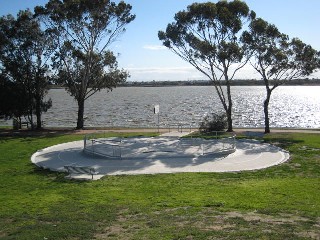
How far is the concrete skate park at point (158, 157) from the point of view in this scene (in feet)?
65.7

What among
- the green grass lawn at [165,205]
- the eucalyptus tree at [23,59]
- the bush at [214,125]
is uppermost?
the eucalyptus tree at [23,59]

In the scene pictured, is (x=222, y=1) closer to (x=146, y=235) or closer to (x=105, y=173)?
(x=105, y=173)

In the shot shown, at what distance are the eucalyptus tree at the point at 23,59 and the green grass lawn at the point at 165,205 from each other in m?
18.6

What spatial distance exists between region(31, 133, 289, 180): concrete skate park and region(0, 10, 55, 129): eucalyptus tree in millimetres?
12631

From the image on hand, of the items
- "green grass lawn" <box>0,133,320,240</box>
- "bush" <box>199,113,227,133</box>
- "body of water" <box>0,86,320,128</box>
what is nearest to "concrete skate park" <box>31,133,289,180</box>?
"green grass lawn" <box>0,133,320,240</box>

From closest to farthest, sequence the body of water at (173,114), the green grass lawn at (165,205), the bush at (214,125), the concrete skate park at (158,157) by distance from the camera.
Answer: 1. the green grass lawn at (165,205)
2. the concrete skate park at (158,157)
3. the bush at (214,125)
4. the body of water at (173,114)

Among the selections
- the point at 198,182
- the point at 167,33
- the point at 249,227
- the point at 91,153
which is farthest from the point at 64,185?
the point at 167,33

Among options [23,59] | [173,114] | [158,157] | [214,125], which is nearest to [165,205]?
[158,157]

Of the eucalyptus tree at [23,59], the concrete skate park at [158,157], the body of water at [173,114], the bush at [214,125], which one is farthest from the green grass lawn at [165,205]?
the body of water at [173,114]

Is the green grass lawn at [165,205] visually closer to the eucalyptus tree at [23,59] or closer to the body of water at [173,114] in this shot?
the eucalyptus tree at [23,59]

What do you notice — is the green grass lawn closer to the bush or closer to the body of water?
the bush

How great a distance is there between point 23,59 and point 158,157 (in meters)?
21.9

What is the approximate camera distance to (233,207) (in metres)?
12.9

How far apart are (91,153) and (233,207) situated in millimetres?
12915
